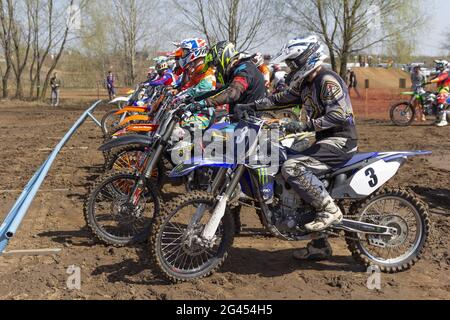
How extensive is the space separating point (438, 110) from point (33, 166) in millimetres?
11693

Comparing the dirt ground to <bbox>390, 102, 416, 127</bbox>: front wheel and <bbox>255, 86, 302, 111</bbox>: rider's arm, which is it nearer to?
<bbox>255, 86, 302, 111</bbox>: rider's arm

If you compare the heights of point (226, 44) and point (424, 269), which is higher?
point (226, 44)

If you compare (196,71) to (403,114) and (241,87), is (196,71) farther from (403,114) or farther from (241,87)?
(403,114)

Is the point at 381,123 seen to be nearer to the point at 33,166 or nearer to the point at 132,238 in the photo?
the point at 33,166

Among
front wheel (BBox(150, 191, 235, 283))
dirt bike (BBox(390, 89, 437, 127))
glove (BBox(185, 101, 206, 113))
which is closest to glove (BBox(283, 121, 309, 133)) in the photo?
front wheel (BBox(150, 191, 235, 283))

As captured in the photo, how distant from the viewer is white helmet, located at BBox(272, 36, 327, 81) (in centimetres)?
434

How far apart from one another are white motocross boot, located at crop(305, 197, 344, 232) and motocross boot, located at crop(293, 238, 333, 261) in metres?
0.54

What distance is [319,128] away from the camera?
4.29m

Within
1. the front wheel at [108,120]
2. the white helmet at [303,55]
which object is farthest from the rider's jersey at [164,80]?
the white helmet at [303,55]

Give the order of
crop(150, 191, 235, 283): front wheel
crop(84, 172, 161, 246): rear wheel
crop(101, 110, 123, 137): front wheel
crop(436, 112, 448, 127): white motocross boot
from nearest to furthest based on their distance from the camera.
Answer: crop(150, 191, 235, 283): front wheel < crop(84, 172, 161, 246): rear wheel < crop(101, 110, 123, 137): front wheel < crop(436, 112, 448, 127): white motocross boot

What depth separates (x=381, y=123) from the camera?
17078mm

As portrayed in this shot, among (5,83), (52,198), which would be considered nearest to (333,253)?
(52,198)

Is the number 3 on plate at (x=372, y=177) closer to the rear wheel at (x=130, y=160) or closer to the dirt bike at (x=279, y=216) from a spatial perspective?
the dirt bike at (x=279, y=216)

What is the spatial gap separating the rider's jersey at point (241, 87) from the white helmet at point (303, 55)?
51.3 inches
